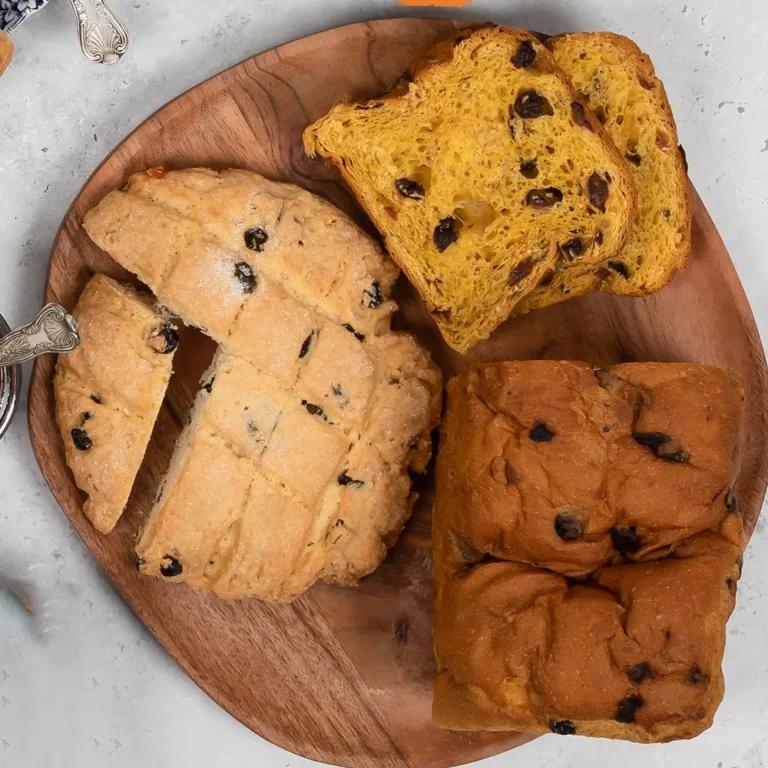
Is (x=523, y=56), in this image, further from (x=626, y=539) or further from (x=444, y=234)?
(x=626, y=539)

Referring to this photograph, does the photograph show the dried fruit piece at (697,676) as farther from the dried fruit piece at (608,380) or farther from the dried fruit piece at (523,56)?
the dried fruit piece at (523,56)

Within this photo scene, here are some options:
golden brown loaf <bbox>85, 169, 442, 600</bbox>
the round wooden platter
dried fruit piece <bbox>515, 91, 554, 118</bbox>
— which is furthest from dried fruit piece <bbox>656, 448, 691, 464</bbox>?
dried fruit piece <bbox>515, 91, 554, 118</bbox>

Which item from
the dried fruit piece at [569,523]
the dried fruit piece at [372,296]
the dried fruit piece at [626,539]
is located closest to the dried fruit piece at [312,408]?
the dried fruit piece at [372,296]

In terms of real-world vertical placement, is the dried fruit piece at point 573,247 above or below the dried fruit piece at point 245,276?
below

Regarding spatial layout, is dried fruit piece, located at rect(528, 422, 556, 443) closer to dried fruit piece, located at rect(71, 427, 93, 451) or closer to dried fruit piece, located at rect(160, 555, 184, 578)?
dried fruit piece, located at rect(160, 555, 184, 578)

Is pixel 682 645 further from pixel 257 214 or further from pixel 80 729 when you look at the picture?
pixel 80 729

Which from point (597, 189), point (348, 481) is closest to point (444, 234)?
point (597, 189)

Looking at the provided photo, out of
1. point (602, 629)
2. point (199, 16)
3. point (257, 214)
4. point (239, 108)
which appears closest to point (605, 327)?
point (602, 629)
